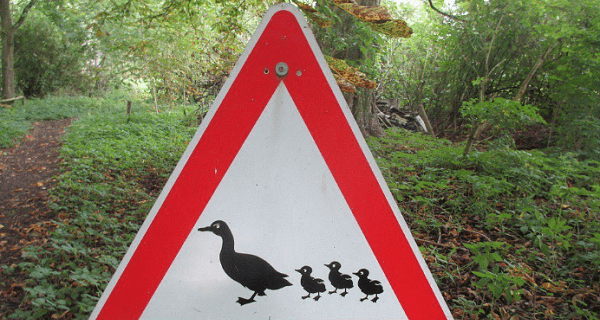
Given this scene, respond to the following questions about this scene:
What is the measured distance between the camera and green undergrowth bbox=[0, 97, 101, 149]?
34.5 feet

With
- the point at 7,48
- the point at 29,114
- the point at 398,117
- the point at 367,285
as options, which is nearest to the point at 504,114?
the point at 367,285

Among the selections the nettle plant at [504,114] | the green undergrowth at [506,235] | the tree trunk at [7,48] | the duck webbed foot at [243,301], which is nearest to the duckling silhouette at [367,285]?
the duck webbed foot at [243,301]

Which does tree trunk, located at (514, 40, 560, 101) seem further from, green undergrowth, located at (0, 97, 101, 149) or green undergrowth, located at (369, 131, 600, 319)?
green undergrowth, located at (0, 97, 101, 149)

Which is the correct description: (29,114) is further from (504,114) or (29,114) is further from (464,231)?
(464,231)

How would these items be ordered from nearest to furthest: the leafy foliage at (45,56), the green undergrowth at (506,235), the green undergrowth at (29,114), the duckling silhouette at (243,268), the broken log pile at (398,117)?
the duckling silhouette at (243,268), the green undergrowth at (506,235), the broken log pile at (398,117), the green undergrowth at (29,114), the leafy foliage at (45,56)

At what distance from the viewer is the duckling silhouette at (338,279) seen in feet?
3.36

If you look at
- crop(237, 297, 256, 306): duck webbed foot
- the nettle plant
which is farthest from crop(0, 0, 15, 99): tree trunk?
crop(237, 297, 256, 306): duck webbed foot

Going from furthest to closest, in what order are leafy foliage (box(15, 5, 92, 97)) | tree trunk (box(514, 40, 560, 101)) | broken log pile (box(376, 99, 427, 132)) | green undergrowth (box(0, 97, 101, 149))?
leafy foliage (box(15, 5, 92, 97)) < green undergrowth (box(0, 97, 101, 149)) < broken log pile (box(376, 99, 427, 132)) < tree trunk (box(514, 40, 560, 101))

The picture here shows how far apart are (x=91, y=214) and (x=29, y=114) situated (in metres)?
13.3

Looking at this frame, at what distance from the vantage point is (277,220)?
103cm

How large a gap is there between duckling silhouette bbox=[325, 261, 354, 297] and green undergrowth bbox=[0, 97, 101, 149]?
11371mm

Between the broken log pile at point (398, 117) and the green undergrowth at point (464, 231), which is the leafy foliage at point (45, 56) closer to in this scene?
the broken log pile at point (398, 117)

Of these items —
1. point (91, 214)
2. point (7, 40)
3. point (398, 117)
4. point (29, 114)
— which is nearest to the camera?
point (91, 214)

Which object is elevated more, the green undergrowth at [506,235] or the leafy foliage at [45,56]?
the leafy foliage at [45,56]
